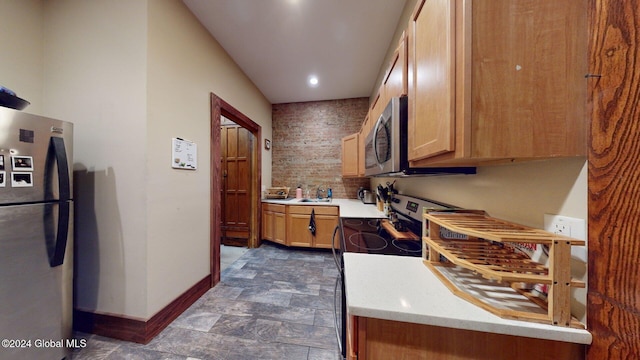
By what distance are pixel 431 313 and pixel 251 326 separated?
5.18 feet

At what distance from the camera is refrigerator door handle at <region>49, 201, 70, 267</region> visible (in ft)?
3.95

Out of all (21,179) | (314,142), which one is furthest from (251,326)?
(314,142)

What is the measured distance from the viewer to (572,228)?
1.94 feet

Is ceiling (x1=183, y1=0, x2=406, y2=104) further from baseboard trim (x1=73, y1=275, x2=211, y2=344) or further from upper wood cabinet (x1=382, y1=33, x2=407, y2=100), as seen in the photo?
baseboard trim (x1=73, y1=275, x2=211, y2=344)

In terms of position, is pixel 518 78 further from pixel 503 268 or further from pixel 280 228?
pixel 280 228

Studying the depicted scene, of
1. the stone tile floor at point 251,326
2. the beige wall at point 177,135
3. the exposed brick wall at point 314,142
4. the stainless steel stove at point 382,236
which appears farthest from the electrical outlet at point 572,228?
the exposed brick wall at point 314,142

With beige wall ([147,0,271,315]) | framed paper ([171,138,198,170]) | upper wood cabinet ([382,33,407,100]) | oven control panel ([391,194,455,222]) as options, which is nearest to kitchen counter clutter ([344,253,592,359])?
oven control panel ([391,194,455,222])

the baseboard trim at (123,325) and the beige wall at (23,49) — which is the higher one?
the beige wall at (23,49)

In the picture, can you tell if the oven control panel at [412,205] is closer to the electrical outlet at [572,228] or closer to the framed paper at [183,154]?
the electrical outlet at [572,228]

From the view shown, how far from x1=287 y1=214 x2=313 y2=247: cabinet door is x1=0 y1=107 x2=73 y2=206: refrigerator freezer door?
2412 millimetres

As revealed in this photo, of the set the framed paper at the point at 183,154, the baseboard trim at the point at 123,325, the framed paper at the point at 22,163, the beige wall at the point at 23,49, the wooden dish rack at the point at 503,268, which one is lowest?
the baseboard trim at the point at 123,325

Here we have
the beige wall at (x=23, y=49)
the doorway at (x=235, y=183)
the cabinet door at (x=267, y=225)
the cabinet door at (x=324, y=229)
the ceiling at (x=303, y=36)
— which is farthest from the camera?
the doorway at (x=235, y=183)

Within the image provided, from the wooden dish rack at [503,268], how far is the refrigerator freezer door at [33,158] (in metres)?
2.07

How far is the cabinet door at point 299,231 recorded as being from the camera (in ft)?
10.7
